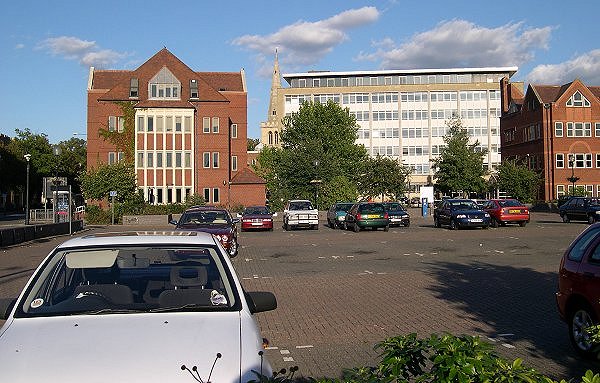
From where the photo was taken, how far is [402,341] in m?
3.34

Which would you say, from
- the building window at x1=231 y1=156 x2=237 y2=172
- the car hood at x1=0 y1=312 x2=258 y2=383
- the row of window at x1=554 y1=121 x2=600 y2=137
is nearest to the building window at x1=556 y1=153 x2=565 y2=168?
the row of window at x1=554 y1=121 x2=600 y2=137

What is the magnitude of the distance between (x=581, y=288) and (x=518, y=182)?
197ft

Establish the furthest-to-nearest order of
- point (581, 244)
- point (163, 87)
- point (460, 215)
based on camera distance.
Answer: point (163, 87), point (460, 215), point (581, 244)

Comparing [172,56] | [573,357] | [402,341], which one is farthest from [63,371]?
[172,56]

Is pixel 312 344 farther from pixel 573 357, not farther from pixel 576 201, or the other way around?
pixel 576 201

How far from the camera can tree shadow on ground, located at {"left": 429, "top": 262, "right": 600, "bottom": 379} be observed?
7523 mm

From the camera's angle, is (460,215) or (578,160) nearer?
(460,215)

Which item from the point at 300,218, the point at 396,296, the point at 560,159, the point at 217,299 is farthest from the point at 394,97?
the point at 217,299

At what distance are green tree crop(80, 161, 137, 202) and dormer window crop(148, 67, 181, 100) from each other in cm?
1278

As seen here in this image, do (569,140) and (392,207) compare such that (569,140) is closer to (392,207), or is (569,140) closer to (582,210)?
(582,210)

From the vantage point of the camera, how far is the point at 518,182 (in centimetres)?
6412

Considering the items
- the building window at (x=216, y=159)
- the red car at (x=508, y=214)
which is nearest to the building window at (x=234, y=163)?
the building window at (x=216, y=159)

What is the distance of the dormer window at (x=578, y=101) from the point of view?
7031 centimetres

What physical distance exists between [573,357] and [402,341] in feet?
15.9
